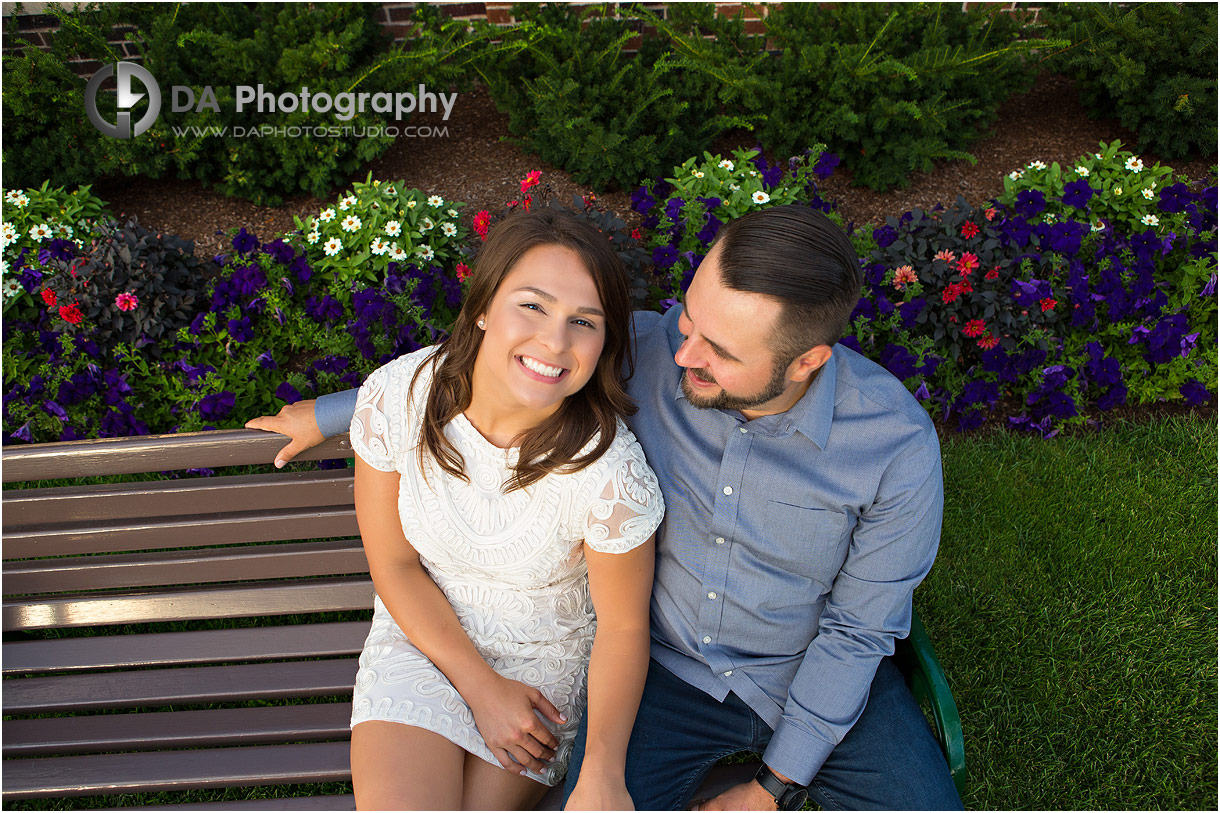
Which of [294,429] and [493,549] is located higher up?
[294,429]

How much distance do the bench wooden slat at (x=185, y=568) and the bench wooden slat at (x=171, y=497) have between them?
14 centimetres

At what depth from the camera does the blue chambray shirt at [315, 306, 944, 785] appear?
1.99 m

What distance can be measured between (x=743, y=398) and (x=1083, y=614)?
1.90m

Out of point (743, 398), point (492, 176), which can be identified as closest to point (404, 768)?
point (743, 398)

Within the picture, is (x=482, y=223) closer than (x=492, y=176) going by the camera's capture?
Yes

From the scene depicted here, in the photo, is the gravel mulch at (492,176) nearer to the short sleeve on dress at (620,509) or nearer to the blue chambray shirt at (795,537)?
the blue chambray shirt at (795,537)

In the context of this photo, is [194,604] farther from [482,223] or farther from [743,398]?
[482,223]

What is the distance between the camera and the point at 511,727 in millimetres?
2021

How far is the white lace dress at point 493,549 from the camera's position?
198cm

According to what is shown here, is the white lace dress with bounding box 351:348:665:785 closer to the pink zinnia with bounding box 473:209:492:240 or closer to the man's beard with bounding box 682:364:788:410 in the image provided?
the man's beard with bounding box 682:364:788:410

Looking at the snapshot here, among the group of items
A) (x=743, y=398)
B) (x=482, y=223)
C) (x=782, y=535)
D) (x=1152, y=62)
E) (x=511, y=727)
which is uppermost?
(x=1152, y=62)

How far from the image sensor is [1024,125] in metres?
4.50

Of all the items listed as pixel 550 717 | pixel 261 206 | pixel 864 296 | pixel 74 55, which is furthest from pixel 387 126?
pixel 550 717

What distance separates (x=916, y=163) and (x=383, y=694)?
10.8ft
